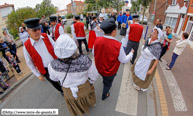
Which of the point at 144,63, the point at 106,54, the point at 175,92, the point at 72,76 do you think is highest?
the point at 106,54

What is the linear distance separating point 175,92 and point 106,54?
285cm

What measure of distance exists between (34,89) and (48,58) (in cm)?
177

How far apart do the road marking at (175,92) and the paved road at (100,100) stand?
0.58m

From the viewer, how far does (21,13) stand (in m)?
12.1

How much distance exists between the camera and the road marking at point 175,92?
271 cm

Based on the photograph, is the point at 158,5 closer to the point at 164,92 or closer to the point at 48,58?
the point at 164,92

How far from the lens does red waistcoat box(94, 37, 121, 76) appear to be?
190 centimetres

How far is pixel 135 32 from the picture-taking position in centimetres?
374

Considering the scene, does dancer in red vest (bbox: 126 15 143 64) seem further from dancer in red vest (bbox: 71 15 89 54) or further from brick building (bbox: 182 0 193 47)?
brick building (bbox: 182 0 193 47)

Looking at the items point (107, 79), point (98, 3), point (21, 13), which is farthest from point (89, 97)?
point (98, 3)

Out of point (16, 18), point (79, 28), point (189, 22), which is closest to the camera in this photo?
point (79, 28)

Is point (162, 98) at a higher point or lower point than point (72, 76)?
lower

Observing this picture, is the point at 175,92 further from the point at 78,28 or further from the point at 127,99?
the point at 78,28

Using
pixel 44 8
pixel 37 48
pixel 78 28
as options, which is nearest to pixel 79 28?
pixel 78 28
